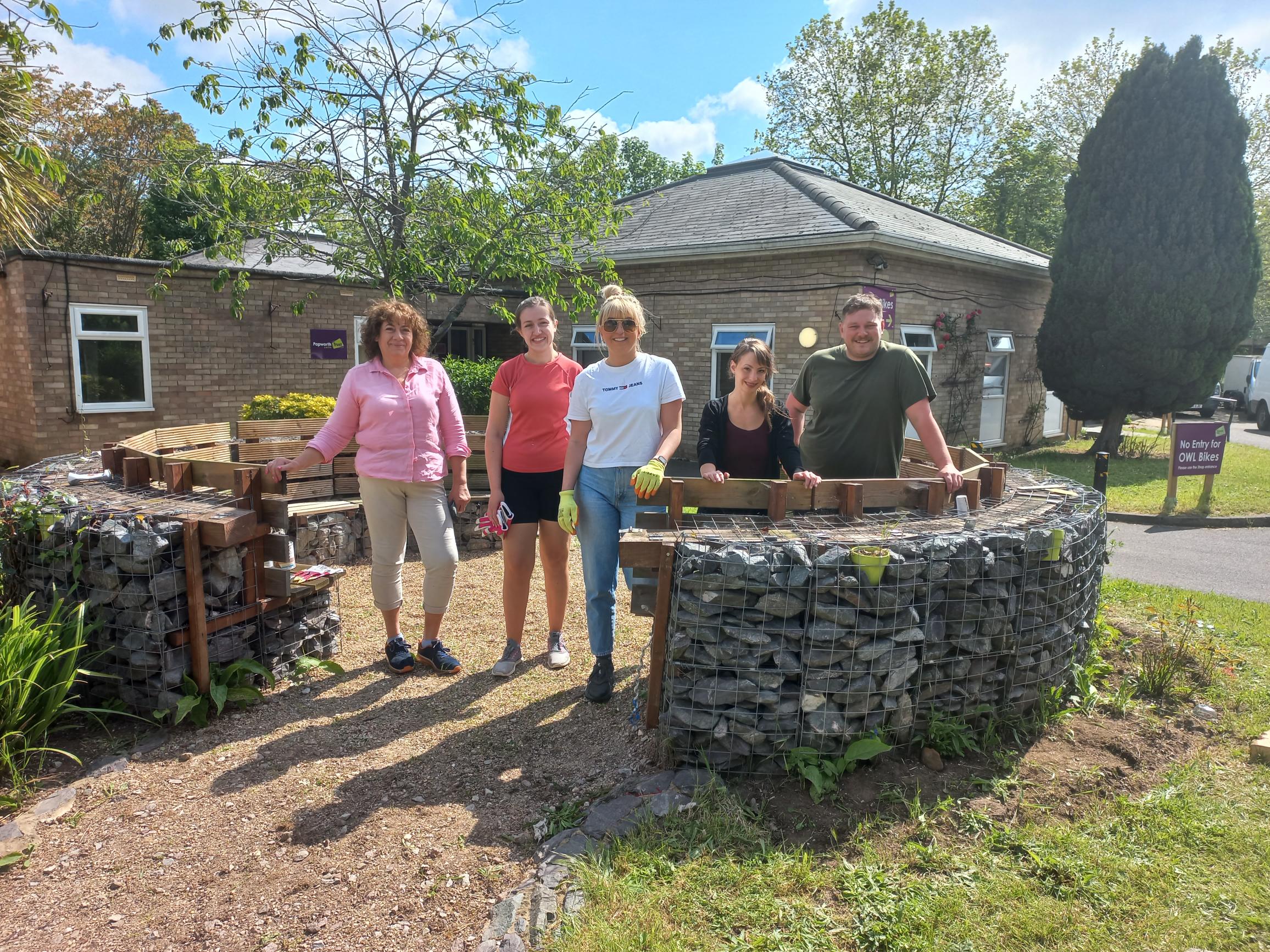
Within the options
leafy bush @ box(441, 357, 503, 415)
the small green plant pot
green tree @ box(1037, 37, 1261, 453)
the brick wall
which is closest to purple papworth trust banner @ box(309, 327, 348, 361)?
the brick wall

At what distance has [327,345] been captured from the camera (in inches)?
521

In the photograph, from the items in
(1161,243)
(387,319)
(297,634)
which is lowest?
(297,634)

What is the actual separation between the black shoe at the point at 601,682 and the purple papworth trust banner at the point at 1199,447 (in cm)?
838

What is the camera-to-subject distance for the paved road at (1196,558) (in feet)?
21.8

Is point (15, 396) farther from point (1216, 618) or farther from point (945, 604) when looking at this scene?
point (1216, 618)

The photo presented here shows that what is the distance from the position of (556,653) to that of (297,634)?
138 cm

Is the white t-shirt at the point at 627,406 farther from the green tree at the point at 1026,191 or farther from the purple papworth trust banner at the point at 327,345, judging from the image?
the green tree at the point at 1026,191

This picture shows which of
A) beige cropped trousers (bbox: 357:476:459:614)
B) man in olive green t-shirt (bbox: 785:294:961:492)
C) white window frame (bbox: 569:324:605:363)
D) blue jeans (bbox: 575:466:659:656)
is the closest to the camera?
blue jeans (bbox: 575:466:659:656)

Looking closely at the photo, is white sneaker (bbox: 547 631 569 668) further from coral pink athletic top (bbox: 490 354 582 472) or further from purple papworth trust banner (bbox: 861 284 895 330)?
purple papworth trust banner (bbox: 861 284 895 330)

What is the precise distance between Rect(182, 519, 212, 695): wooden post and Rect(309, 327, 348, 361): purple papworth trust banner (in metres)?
10.3

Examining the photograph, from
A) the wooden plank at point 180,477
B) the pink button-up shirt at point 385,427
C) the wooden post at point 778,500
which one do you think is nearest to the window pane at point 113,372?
the wooden plank at point 180,477

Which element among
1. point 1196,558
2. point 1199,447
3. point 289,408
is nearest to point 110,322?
point 289,408

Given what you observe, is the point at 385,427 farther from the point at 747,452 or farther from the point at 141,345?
the point at 141,345

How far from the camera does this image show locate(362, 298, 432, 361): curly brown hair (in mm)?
3961
